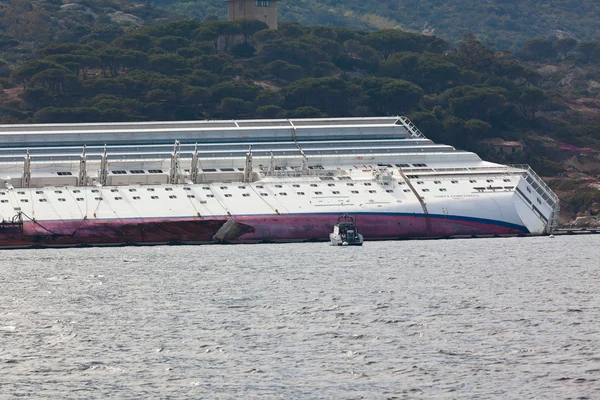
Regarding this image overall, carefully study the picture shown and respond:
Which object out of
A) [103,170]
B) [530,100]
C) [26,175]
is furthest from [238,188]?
[530,100]

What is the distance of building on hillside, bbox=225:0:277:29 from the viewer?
619 feet

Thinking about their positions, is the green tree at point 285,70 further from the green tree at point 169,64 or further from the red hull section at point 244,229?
the red hull section at point 244,229

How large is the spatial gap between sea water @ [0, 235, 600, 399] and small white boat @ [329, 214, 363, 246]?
10222 mm

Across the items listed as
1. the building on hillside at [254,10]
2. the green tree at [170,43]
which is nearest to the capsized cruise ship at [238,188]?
the green tree at [170,43]

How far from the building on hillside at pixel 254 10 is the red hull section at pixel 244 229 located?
305 ft

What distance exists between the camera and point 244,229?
9831 centimetres

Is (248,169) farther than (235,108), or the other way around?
(235,108)

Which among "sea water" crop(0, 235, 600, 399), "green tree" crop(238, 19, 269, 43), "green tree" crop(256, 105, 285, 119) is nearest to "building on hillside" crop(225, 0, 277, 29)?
"green tree" crop(238, 19, 269, 43)

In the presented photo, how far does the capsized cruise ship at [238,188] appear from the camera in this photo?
97188mm

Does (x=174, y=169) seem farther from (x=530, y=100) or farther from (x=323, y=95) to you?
(x=530, y=100)

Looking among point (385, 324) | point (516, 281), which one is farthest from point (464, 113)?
point (385, 324)

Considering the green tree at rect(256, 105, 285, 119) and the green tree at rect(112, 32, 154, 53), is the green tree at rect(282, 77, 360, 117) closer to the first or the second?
the green tree at rect(256, 105, 285, 119)

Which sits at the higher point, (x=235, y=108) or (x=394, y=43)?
(x=235, y=108)

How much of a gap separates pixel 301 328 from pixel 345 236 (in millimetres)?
40664
